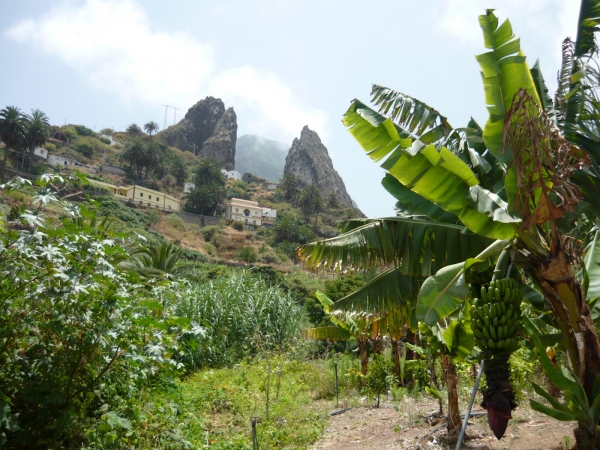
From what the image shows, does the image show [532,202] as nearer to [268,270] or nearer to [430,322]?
[430,322]

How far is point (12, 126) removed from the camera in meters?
49.5

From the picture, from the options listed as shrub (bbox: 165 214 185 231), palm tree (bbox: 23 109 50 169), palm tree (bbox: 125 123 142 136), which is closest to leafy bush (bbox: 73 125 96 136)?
palm tree (bbox: 125 123 142 136)

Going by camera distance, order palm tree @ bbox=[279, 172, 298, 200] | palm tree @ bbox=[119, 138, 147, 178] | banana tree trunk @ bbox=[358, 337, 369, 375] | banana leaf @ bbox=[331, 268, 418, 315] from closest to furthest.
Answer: banana leaf @ bbox=[331, 268, 418, 315], banana tree trunk @ bbox=[358, 337, 369, 375], palm tree @ bbox=[119, 138, 147, 178], palm tree @ bbox=[279, 172, 298, 200]

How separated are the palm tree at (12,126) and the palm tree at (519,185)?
54950 millimetres

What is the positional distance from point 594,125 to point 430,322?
110 inches

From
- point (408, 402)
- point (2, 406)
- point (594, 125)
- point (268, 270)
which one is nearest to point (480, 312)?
point (594, 125)

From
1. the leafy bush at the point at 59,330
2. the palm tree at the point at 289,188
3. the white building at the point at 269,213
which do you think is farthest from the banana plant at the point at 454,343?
the palm tree at the point at 289,188

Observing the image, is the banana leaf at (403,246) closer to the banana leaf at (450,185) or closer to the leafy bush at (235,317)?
the banana leaf at (450,185)

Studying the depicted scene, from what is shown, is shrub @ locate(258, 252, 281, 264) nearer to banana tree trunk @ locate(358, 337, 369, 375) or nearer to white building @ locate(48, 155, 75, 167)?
white building @ locate(48, 155, 75, 167)

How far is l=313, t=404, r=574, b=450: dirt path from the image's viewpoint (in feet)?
17.0

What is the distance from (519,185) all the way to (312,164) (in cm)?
10409

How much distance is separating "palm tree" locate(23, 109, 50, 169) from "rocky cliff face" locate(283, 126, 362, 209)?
180ft

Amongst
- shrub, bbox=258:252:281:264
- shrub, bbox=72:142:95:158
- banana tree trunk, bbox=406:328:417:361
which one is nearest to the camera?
banana tree trunk, bbox=406:328:417:361

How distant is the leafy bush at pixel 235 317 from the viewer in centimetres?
1159
